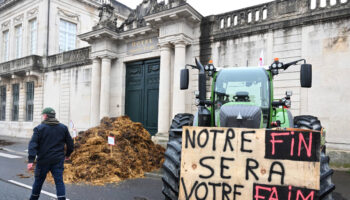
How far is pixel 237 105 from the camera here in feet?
14.0

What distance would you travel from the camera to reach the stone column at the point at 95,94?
14883 mm

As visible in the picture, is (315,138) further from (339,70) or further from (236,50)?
(236,50)

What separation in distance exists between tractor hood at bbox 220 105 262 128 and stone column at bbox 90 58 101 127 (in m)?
11.9

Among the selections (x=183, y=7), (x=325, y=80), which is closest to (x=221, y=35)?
(x=183, y=7)

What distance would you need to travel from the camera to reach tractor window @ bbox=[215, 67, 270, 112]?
498 cm

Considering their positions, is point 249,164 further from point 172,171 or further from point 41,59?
point 41,59

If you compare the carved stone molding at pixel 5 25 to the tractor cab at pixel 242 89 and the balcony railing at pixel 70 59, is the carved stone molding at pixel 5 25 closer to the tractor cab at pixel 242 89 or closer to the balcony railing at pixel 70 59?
the balcony railing at pixel 70 59

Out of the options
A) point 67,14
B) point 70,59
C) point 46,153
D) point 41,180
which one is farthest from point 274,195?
point 67,14

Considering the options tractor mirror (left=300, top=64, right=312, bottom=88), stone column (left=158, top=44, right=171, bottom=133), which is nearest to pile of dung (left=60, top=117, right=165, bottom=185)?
stone column (left=158, top=44, right=171, bottom=133)

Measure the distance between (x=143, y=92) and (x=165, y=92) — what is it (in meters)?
2.47

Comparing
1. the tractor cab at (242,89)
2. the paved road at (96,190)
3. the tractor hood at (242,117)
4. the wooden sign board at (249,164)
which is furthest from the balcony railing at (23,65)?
the wooden sign board at (249,164)

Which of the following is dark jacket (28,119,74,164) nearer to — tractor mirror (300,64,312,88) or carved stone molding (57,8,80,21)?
tractor mirror (300,64,312,88)

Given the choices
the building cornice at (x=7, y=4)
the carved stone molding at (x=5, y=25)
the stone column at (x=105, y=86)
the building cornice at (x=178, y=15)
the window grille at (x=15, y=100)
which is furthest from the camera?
the carved stone molding at (x=5, y=25)

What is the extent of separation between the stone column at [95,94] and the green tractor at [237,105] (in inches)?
415
